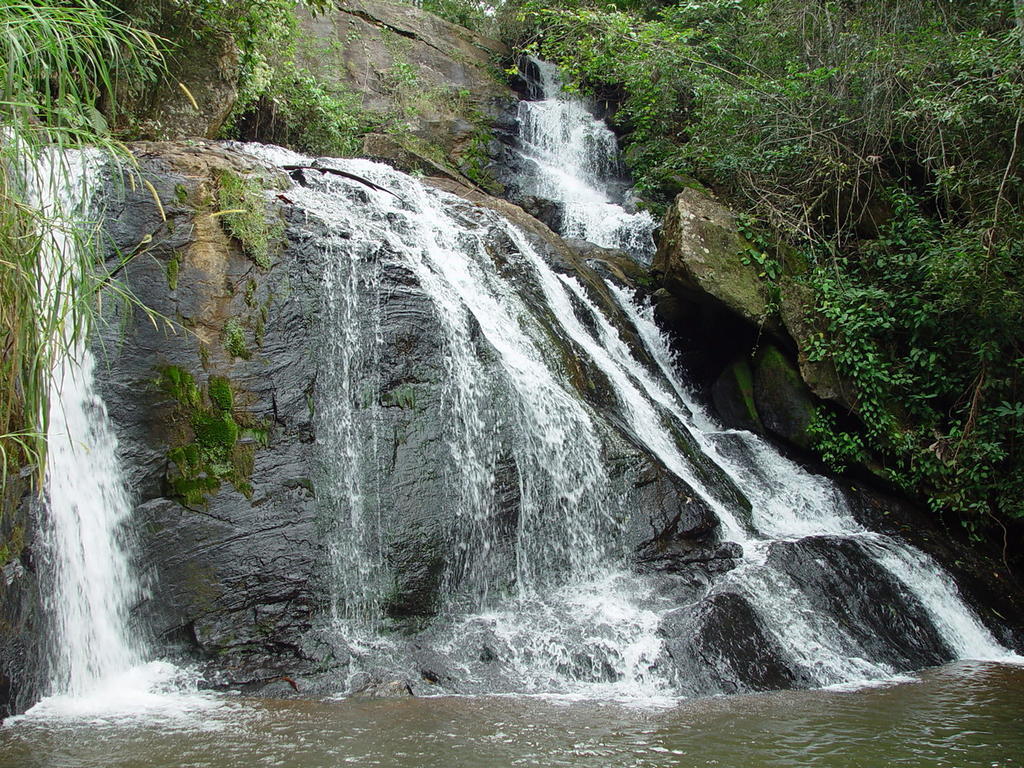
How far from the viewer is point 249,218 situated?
7.01 m

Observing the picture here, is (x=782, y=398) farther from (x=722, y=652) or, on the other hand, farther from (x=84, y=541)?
(x=84, y=541)

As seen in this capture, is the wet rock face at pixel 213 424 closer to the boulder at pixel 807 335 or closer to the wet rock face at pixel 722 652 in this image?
the wet rock face at pixel 722 652

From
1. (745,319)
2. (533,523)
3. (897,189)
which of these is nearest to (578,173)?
(897,189)

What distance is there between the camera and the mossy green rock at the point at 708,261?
9.92 m

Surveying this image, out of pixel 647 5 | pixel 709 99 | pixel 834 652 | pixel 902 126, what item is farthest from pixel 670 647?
pixel 647 5

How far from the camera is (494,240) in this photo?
966 centimetres

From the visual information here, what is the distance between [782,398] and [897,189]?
11.4ft

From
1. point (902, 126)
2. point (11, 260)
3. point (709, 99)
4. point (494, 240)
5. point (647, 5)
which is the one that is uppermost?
point (647, 5)

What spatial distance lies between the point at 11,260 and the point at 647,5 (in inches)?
714

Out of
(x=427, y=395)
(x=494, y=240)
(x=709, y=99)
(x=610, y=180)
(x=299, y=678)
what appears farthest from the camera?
(x=610, y=180)

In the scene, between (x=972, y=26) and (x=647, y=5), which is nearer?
(x=972, y=26)

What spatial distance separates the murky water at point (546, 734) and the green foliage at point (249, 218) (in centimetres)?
394

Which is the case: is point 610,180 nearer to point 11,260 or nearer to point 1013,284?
point 1013,284

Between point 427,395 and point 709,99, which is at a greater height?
point 709,99
